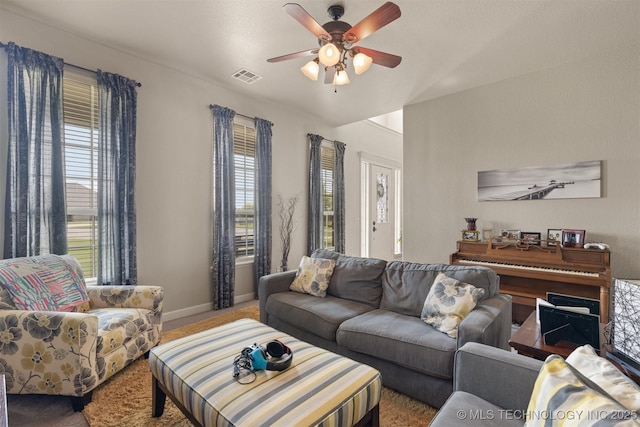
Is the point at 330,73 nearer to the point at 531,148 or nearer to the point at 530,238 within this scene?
the point at 531,148

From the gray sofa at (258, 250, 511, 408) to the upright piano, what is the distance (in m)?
1.30

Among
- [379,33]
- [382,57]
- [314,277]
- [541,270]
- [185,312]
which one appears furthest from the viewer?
[185,312]

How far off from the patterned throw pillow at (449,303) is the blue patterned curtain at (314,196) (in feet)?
9.78

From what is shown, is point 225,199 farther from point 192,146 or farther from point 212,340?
point 212,340

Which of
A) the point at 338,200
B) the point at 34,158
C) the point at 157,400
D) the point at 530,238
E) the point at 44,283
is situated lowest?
the point at 157,400

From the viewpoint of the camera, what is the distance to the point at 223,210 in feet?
12.4

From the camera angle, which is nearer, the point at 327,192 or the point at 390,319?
the point at 390,319

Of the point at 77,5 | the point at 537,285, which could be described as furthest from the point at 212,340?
the point at 537,285

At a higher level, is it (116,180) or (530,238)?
(116,180)

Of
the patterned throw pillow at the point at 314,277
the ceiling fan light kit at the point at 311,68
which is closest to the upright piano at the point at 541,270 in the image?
the patterned throw pillow at the point at 314,277

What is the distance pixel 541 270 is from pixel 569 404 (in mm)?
2817

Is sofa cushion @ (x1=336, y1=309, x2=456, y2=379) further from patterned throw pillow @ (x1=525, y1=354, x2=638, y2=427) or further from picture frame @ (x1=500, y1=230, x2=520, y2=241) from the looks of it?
picture frame @ (x1=500, y1=230, x2=520, y2=241)

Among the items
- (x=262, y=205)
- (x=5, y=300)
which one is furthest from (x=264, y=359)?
(x=262, y=205)

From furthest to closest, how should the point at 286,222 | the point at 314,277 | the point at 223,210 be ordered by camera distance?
the point at 286,222 < the point at 223,210 < the point at 314,277
